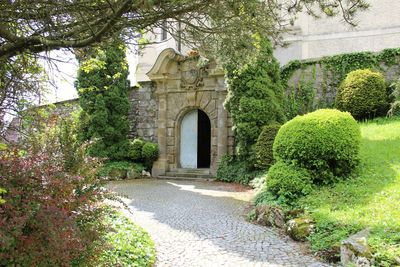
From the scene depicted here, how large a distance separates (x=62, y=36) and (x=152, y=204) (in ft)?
18.5

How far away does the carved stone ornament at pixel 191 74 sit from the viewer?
1254 centimetres

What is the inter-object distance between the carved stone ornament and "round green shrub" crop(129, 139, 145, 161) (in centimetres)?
256

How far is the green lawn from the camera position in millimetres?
4379

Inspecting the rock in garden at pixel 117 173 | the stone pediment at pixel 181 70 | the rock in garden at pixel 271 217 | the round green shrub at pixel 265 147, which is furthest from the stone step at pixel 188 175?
the rock in garden at pixel 271 217

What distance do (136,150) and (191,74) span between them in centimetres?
329

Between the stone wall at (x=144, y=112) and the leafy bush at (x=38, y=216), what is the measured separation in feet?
35.0

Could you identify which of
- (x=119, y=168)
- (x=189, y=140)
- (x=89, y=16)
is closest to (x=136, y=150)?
(x=119, y=168)

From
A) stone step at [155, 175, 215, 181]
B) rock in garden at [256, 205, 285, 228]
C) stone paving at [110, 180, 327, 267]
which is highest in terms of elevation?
stone step at [155, 175, 215, 181]

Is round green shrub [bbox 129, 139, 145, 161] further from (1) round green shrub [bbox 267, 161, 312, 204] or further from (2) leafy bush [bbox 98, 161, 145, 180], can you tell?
(1) round green shrub [bbox 267, 161, 312, 204]

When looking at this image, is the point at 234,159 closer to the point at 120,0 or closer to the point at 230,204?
the point at 230,204

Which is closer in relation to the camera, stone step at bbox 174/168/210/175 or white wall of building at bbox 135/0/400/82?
stone step at bbox 174/168/210/175

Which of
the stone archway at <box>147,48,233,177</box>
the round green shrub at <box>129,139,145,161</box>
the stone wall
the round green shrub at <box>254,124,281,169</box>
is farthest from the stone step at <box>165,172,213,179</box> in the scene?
the round green shrub at <box>254,124,281,169</box>

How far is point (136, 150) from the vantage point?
13.1 m

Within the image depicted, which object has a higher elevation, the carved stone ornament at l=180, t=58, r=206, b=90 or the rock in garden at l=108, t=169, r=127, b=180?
the carved stone ornament at l=180, t=58, r=206, b=90
